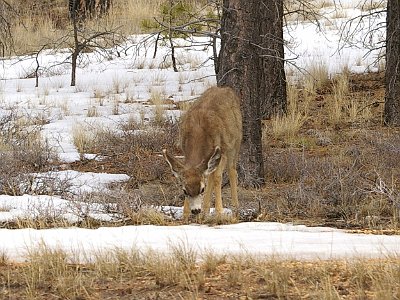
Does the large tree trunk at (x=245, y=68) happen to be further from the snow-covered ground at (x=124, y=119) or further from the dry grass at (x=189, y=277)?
the dry grass at (x=189, y=277)

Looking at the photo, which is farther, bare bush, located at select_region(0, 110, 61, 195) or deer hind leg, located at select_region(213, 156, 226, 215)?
bare bush, located at select_region(0, 110, 61, 195)

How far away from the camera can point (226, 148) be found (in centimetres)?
999

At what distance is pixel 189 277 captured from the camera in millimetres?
5387

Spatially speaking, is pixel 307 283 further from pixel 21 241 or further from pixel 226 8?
pixel 226 8

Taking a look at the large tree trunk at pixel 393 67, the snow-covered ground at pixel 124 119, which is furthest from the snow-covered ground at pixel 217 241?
the large tree trunk at pixel 393 67

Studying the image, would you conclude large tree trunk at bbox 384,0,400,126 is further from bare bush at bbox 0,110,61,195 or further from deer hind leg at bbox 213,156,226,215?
deer hind leg at bbox 213,156,226,215

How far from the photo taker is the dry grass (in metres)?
5.18

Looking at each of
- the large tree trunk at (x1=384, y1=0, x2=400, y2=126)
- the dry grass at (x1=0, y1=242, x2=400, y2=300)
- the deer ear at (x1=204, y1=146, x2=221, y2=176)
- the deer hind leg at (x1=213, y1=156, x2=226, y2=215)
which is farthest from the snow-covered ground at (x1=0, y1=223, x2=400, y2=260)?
the large tree trunk at (x1=384, y1=0, x2=400, y2=126)

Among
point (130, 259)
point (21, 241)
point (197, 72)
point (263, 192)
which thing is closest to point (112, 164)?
point (263, 192)

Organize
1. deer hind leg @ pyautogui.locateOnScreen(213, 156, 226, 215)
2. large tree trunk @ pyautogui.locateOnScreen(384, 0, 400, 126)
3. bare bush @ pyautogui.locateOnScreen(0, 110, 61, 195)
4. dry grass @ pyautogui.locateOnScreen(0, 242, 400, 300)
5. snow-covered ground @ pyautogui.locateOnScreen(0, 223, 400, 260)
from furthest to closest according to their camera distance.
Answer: large tree trunk @ pyautogui.locateOnScreen(384, 0, 400, 126)
bare bush @ pyautogui.locateOnScreen(0, 110, 61, 195)
deer hind leg @ pyautogui.locateOnScreen(213, 156, 226, 215)
snow-covered ground @ pyautogui.locateOnScreen(0, 223, 400, 260)
dry grass @ pyautogui.locateOnScreen(0, 242, 400, 300)

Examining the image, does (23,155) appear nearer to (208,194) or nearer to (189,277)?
(208,194)

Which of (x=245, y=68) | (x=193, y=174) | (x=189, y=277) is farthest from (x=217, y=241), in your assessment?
(x=245, y=68)

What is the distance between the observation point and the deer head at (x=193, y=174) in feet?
28.8

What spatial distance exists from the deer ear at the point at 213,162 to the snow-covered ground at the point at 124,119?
1.33 m
